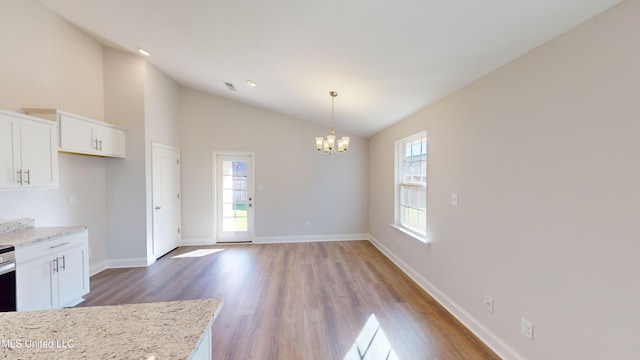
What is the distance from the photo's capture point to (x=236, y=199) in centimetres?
538

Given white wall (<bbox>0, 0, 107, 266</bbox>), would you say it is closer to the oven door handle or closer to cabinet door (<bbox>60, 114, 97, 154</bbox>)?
cabinet door (<bbox>60, 114, 97, 154</bbox>)

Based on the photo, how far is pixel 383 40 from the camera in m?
1.97

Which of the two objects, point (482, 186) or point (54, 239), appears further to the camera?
point (54, 239)

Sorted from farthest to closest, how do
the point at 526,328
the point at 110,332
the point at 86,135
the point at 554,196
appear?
the point at 86,135, the point at 526,328, the point at 554,196, the point at 110,332

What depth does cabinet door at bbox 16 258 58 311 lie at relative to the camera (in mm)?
2115

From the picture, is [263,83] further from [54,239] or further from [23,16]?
[54,239]

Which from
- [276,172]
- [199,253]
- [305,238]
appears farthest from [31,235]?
[305,238]

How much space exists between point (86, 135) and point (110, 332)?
11.5ft

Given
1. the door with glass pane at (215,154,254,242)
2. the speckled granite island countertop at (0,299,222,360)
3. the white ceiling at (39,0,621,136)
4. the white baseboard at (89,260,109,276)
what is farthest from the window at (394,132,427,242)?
the white baseboard at (89,260,109,276)

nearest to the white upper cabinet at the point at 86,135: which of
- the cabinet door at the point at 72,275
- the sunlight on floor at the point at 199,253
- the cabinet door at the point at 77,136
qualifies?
the cabinet door at the point at 77,136

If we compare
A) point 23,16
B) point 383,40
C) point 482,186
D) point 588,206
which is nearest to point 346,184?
point 482,186

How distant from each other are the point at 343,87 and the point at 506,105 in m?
1.75

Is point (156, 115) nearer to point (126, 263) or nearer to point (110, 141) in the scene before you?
point (110, 141)

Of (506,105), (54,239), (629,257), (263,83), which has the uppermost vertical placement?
(263,83)
